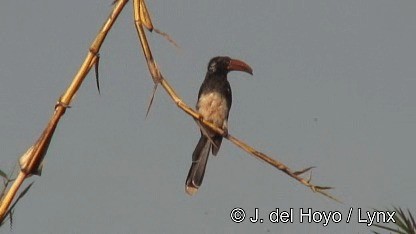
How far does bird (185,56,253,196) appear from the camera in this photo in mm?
7453

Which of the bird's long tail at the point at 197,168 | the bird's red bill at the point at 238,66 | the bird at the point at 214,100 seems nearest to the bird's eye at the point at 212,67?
the bird at the point at 214,100

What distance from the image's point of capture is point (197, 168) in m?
7.17

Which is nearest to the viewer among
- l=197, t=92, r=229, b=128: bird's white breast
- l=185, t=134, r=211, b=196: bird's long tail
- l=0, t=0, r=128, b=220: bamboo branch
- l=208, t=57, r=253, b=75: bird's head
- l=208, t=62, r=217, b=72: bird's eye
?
l=0, t=0, r=128, b=220: bamboo branch

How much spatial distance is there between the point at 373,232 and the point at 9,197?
242 cm

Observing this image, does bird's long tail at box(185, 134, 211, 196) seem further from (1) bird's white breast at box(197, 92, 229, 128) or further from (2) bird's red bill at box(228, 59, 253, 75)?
(2) bird's red bill at box(228, 59, 253, 75)

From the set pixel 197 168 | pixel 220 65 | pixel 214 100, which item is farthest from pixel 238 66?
pixel 197 168

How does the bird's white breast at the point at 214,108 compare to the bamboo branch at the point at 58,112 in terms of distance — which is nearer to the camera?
the bamboo branch at the point at 58,112

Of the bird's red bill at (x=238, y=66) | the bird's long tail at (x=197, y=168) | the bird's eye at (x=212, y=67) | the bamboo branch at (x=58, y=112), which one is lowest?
the bamboo branch at (x=58, y=112)

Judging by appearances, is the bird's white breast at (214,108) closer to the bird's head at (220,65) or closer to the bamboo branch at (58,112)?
the bird's head at (220,65)

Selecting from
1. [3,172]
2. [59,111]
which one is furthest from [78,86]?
[3,172]

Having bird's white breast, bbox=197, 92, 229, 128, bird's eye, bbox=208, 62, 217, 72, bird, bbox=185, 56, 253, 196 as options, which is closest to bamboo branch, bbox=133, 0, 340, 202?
bird, bbox=185, 56, 253, 196

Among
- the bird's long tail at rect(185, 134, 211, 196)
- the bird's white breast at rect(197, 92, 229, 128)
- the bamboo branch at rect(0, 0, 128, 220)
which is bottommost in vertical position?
the bamboo branch at rect(0, 0, 128, 220)

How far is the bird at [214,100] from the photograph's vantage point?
7.45 metres

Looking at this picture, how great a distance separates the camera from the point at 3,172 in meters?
1.87
